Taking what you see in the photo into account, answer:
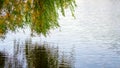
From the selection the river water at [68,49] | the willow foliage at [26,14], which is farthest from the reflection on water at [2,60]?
the willow foliage at [26,14]

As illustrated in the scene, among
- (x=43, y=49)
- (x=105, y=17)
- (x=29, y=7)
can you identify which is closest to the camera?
(x=29, y=7)

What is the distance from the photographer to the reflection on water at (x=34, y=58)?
27219 mm

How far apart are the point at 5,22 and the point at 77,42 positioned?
9.81 m

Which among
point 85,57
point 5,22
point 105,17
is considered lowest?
point 85,57

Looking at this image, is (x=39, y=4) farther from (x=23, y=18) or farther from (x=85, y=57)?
(x=85, y=57)

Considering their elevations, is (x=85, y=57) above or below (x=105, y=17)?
below

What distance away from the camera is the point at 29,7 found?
28.2 meters

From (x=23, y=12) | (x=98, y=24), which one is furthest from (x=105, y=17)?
(x=23, y=12)

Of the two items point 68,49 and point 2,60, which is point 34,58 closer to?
point 2,60

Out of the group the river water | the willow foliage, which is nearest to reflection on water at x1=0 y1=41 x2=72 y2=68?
the river water

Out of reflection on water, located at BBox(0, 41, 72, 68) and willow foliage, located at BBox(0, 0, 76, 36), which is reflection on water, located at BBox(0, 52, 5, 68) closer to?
reflection on water, located at BBox(0, 41, 72, 68)

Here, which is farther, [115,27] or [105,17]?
[105,17]

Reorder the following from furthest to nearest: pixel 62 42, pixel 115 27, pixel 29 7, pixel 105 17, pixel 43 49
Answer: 1. pixel 105 17
2. pixel 115 27
3. pixel 62 42
4. pixel 43 49
5. pixel 29 7

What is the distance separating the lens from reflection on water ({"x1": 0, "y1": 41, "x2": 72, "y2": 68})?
27219 mm
